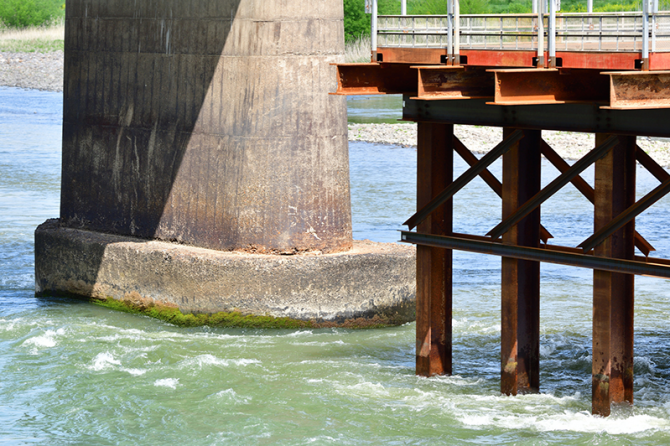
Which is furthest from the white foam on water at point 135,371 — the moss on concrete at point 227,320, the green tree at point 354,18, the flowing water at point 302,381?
A: the green tree at point 354,18

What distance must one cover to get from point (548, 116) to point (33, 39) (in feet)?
265

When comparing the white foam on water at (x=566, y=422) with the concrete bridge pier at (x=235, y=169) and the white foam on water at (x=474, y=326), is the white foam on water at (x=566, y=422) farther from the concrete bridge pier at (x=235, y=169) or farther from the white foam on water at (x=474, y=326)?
the concrete bridge pier at (x=235, y=169)

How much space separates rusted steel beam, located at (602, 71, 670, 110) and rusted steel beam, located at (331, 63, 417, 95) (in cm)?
309

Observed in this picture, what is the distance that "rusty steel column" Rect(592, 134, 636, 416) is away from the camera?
944 centimetres

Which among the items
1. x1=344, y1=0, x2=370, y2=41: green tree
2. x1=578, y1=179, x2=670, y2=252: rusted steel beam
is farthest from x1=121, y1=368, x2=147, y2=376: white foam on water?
x1=344, y1=0, x2=370, y2=41: green tree

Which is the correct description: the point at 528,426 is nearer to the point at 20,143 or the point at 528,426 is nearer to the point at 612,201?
the point at 612,201

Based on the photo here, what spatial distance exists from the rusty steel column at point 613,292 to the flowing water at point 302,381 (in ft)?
1.34

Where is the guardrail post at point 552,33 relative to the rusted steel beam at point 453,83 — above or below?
above

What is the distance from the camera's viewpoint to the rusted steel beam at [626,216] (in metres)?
9.12

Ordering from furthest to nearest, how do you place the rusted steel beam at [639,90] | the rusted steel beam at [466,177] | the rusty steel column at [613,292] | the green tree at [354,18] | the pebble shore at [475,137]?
the green tree at [354,18]
the pebble shore at [475,137]
the rusted steel beam at [466,177]
the rusty steel column at [613,292]
the rusted steel beam at [639,90]

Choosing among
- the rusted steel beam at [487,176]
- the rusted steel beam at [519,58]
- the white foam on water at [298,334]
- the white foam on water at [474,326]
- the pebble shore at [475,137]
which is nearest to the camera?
the rusted steel beam at [519,58]

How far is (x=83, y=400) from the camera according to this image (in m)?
11.2

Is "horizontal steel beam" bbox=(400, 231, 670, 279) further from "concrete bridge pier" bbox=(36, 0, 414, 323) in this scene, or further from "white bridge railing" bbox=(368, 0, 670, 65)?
"concrete bridge pier" bbox=(36, 0, 414, 323)

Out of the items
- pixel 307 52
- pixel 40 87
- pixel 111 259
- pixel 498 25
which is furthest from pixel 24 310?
pixel 40 87
